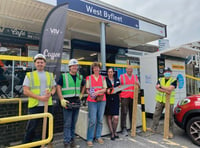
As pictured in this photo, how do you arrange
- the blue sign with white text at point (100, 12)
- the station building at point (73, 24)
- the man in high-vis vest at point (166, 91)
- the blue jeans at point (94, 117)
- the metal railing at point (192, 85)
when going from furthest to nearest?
the metal railing at point (192, 85), the station building at point (73, 24), the blue sign with white text at point (100, 12), the man in high-vis vest at point (166, 91), the blue jeans at point (94, 117)

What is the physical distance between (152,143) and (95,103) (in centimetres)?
158

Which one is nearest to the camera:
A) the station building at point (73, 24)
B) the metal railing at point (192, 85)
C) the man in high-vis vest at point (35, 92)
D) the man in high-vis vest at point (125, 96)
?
the man in high-vis vest at point (35, 92)

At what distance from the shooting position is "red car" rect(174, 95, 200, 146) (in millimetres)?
2977

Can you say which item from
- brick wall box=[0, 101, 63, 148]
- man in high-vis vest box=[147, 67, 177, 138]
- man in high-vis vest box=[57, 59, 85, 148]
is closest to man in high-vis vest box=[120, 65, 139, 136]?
man in high-vis vest box=[147, 67, 177, 138]

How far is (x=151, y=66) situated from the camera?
193 inches

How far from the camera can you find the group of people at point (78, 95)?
240 cm

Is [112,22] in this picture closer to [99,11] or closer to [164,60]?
[99,11]

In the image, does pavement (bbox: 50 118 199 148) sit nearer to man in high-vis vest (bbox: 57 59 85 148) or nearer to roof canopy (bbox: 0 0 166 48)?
man in high-vis vest (bbox: 57 59 85 148)

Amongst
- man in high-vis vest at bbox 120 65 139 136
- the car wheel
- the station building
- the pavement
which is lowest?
the pavement

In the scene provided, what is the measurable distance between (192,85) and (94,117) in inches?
231

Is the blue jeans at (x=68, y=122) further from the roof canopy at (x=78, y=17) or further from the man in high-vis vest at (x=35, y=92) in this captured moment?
the roof canopy at (x=78, y=17)

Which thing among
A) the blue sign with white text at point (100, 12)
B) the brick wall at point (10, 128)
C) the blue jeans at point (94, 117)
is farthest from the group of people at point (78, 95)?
the blue sign with white text at point (100, 12)

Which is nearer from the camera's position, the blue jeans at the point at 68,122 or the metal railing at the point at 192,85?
the blue jeans at the point at 68,122

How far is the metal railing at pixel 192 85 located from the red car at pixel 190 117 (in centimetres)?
368
